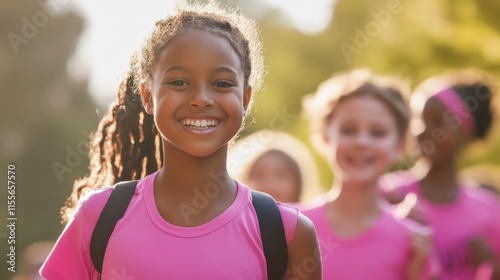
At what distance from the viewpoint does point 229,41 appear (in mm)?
4359

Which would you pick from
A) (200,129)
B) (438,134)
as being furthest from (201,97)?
(438,134)

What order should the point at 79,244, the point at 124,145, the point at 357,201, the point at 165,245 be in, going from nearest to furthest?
the point at 165,245 → the point at 79,244 → the point at 124,145 → the point at 357,201

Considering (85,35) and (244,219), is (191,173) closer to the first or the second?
(244,219)

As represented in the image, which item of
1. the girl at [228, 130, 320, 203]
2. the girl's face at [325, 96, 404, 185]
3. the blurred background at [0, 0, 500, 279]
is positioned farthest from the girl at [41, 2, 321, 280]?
the blurred background at [0, 0, 500, 279]

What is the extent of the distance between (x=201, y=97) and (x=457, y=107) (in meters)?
4.87

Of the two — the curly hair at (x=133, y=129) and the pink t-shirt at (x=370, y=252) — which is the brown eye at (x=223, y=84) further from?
the pink t-shirt at (x=370, y=252)

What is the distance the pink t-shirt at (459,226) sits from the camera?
25.3ft

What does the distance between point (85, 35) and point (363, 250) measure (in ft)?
53.1

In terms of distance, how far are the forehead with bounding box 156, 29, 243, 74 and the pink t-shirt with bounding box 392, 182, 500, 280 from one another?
3.62 m

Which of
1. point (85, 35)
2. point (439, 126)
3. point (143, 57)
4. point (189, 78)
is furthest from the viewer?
point (85, 35)

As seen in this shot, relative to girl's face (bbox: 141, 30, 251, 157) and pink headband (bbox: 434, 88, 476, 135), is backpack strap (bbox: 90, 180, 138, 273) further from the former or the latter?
pink headband (bbox: 434, 88, 476, 135)

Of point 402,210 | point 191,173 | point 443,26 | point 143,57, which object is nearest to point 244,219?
point 191,173

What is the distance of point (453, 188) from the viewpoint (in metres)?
8.27

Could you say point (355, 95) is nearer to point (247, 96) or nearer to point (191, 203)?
point (247, 96)
